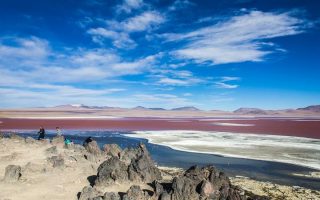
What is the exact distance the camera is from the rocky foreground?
16.5 m

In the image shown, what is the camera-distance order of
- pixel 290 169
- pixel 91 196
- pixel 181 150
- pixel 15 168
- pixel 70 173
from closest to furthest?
pixel 91 196, pixel 15 168, pixel 70 173, pixel 290 169, pixel 181 150

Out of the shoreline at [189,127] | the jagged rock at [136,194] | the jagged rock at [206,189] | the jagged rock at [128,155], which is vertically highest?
the shoreline at [189,127]

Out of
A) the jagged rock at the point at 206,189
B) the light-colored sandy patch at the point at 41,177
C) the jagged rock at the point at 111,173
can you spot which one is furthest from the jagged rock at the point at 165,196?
the light-colored sandy patch at the point at 41,177

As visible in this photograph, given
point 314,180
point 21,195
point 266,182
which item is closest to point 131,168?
point 21,195

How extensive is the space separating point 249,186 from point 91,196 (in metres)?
9.84

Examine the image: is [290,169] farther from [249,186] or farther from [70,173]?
[70,173]

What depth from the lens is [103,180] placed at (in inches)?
773

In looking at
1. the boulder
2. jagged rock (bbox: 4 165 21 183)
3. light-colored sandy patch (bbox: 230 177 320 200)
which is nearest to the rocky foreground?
jagged rock (bbox: 4 165 21 183)

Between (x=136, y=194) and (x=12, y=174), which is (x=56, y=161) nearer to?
(x=12, y=174)

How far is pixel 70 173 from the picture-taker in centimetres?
2255

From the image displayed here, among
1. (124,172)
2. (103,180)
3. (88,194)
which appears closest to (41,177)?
(103,180)

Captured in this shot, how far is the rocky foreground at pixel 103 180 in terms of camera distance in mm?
16453

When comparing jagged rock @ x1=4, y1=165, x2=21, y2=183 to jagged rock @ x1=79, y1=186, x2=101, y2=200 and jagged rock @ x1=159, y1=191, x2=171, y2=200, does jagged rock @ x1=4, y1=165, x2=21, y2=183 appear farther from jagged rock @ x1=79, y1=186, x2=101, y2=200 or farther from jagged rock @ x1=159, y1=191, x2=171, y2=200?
jagged rock @ x1=159, y1=191, x2=171, y2=200

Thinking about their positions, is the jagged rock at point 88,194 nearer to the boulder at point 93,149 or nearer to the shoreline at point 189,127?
the boulder at point 93,149
